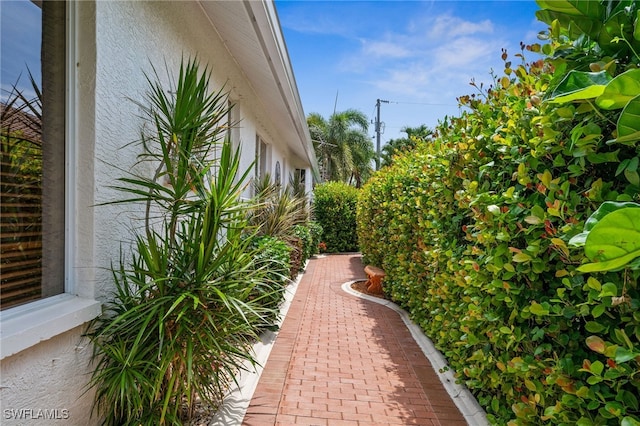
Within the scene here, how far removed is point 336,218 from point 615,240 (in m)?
15.8

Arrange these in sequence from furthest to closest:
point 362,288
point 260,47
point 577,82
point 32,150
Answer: point 362,288 → point 260,47 → point 32,150 → point 577,82

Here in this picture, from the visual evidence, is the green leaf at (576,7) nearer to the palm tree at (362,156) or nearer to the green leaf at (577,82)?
the green leaf at (577,82)

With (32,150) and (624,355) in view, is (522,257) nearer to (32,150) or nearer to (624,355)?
(624,355)

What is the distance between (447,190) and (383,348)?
8.24 ft

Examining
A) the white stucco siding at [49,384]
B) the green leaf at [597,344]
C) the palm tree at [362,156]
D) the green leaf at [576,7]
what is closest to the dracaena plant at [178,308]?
the white stucco siding at [49,384]

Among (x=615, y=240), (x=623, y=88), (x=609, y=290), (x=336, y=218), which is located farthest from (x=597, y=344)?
(x=336, y=218)

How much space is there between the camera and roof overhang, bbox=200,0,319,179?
4156mm

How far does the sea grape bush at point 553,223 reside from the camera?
59.6 inches

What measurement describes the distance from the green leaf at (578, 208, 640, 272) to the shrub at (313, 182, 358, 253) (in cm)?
1566

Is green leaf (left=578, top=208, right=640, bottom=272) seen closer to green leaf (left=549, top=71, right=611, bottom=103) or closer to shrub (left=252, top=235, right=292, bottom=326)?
green leaf (left=549, top=71, right=611, bottom=103)

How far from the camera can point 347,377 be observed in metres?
3.96

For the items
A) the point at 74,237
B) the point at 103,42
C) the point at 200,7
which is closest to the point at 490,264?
the point at 74,237

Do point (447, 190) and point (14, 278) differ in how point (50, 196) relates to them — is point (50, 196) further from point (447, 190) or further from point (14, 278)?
point (447, 190)

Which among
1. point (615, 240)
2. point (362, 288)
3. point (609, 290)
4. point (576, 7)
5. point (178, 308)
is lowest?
point (362, 288)
